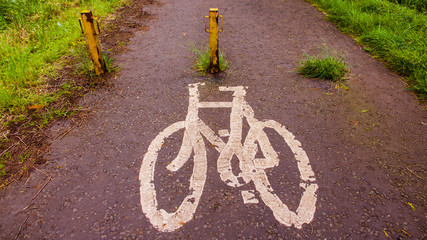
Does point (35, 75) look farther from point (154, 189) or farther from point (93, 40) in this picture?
point (154, 189)

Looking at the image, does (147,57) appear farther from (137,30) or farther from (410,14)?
(410,14)

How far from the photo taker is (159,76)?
4012mm

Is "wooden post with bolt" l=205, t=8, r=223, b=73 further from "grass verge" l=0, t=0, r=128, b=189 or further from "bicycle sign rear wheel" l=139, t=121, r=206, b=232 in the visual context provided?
"grass verge" l=0, t=0, r=128, b=189

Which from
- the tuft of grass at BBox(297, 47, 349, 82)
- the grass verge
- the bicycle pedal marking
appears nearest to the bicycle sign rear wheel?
the bicycle pedal marking

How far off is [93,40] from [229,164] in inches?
106

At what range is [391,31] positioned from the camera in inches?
187

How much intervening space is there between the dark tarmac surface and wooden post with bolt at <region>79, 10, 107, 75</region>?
356 mm

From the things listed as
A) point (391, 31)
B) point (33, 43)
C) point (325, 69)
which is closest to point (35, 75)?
point (33, 43)

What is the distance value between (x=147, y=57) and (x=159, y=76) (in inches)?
30.4

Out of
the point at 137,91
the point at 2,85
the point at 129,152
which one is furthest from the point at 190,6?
the point at 129,152

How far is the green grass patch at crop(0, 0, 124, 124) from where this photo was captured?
3.46 meters

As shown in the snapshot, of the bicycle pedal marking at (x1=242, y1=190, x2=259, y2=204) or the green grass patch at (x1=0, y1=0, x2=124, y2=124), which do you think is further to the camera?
the green grass patch at (x1=0, y1=0, x2=124, y2=124)

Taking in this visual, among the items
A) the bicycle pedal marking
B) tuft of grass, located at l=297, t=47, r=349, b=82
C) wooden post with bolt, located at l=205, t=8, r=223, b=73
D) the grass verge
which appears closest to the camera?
the bicycle pedal marking

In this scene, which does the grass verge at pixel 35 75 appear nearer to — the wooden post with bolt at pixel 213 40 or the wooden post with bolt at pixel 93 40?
the wooden post with bolt at pixel 93 40
